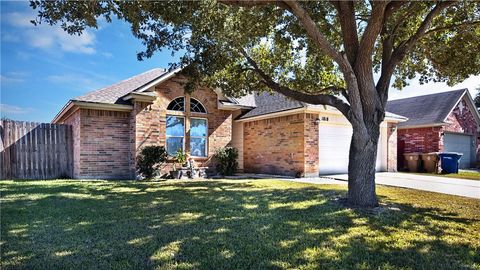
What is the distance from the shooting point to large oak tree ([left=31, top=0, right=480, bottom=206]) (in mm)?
6871

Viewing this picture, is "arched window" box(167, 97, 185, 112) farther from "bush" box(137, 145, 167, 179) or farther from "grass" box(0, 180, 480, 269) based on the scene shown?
"grass" box(0, 180, 480, 269)

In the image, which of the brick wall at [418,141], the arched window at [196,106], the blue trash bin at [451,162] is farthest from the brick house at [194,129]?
the brick wall at [418,141]

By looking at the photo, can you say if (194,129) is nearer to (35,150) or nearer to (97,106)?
(97,106)

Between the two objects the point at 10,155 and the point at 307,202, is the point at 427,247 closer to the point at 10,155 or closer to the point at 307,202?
the point at 307,202

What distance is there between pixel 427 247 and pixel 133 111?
39.5ft

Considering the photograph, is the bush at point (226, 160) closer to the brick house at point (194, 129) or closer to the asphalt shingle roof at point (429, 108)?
the brick house at point (194, 129)

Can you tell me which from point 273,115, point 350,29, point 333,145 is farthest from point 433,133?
point 350,29

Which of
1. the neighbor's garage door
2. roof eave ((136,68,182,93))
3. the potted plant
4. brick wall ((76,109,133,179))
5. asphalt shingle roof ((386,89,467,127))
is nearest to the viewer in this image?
brick wall ((76,109,133,179))

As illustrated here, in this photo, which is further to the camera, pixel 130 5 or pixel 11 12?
pixel 11 12

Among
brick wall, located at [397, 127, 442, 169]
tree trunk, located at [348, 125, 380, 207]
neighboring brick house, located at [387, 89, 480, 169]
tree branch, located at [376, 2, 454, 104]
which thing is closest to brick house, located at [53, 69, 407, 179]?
brick wall, located at [397, 127, 442, 169]

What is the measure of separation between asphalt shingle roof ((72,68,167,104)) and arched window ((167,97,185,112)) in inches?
57.1

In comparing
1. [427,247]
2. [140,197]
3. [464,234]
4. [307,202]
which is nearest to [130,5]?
[140,197]

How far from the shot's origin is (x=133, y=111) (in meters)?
13.5

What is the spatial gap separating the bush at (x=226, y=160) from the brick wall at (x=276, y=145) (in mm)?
2007
